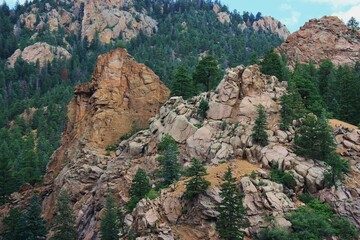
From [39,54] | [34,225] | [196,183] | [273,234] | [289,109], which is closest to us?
[273,234]

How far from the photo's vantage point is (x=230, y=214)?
135 feet

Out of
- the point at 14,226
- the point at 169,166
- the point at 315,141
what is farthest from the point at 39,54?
the point at 315,141

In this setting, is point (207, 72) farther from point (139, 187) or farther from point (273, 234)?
point (273, 234)

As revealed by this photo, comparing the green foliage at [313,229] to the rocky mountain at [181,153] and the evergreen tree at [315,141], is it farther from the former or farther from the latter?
the evergreen tree at [315,141]

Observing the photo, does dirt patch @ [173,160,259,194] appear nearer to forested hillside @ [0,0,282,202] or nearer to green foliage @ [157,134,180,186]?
green foliage @ [157,134,180,186]

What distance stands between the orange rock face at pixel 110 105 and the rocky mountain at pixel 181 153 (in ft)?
0.49

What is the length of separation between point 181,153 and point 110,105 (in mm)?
18690

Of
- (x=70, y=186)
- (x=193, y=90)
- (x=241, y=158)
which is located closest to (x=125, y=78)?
(x=193, y=90)

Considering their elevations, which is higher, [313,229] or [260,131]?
[260,131]

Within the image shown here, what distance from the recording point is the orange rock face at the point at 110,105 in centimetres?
6906

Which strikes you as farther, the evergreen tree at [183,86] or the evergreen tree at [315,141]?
the evergreen tree at [183,86]

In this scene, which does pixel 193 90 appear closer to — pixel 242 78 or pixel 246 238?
pixel 242 78

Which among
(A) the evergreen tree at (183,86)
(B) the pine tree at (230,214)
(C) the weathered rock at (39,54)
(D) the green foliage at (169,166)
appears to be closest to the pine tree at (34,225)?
(D) the green foliage at (169,166)

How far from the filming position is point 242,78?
6072cm
